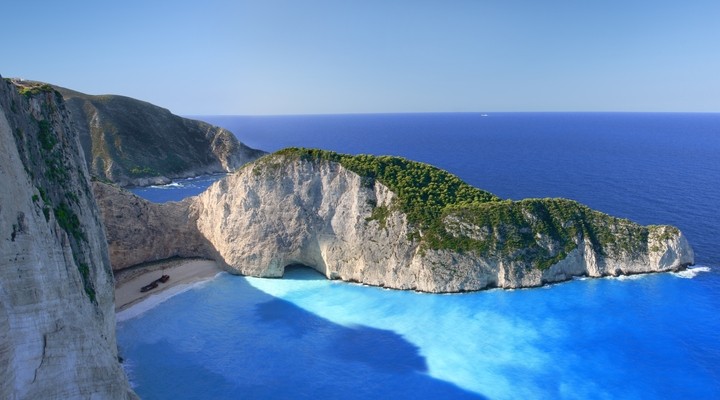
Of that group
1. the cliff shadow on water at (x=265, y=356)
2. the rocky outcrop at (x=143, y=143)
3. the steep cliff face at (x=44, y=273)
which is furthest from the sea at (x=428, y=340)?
the rocky outcrop at (x=143, y=143)

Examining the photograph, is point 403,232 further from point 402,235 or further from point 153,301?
point 153,301

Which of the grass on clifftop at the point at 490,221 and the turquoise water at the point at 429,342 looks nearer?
the turquoise water at the point at 429,342

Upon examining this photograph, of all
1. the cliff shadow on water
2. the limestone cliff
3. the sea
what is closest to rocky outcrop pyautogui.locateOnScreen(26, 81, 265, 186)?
the limestone cliff

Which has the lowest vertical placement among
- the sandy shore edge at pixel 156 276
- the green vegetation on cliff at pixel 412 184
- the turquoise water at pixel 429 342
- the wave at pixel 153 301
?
the turquoise water at pixel 429 342

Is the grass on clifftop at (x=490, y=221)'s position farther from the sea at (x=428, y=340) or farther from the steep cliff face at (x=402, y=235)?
the sea at (x=428, y=340)

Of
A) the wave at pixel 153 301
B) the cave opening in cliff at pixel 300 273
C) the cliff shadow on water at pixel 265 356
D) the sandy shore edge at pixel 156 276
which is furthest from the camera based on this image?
the cave opening in cliff at pixel 300 273

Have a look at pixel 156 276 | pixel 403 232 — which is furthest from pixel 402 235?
pixel 156 276

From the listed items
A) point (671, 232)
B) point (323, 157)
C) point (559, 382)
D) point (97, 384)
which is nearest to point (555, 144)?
point (671, 232)

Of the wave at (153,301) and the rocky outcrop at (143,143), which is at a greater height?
the rocky outcrop at (143,143)

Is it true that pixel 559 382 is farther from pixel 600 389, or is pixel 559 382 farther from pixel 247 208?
pixel 247 208

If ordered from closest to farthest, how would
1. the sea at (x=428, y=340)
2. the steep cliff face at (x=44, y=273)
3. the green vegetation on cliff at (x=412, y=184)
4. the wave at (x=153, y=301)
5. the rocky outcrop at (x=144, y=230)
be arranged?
the steep cliff face at (x=44, y=273), the sea at (x=428, y=340), the wave at (x=153, y=301), the green vegetation on cliff at (x=412, y=184), the rocky outcrop at (x=144, y=230)
